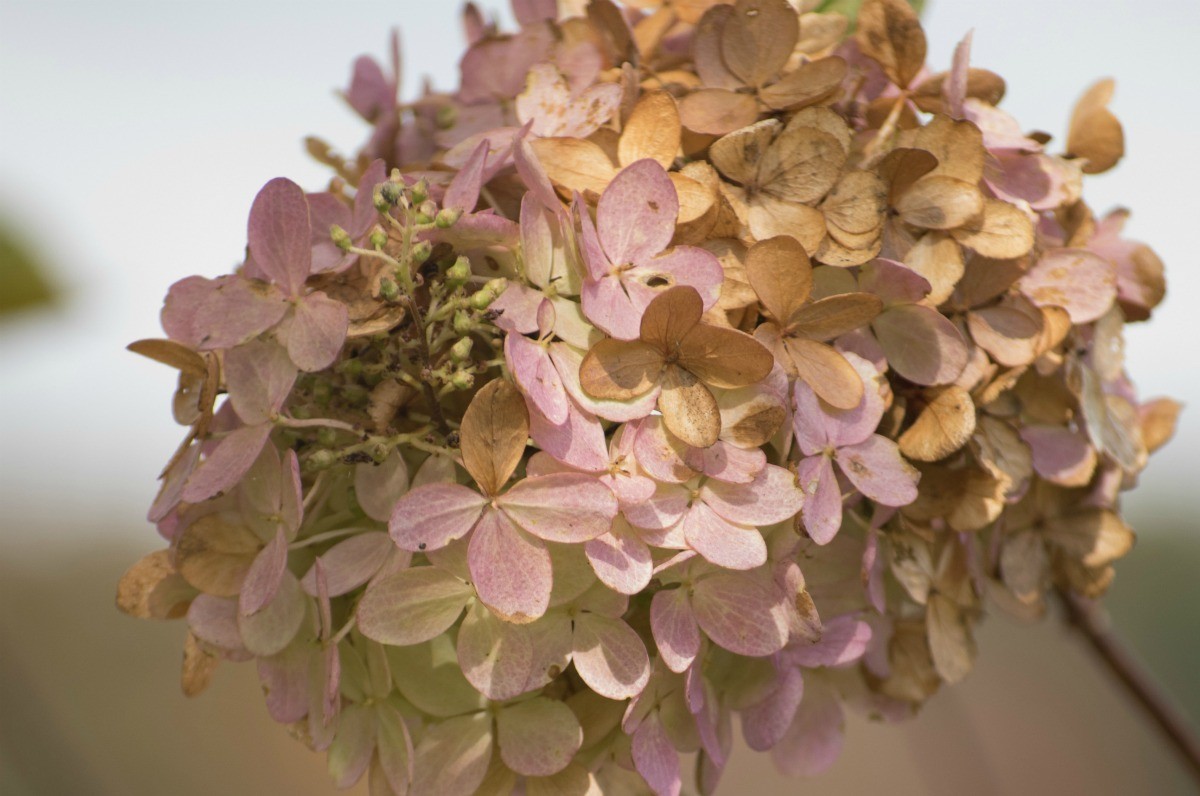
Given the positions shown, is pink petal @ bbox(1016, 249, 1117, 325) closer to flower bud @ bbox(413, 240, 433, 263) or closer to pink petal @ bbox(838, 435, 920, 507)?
pink petal @ bbox(838, 435, 920, 507)

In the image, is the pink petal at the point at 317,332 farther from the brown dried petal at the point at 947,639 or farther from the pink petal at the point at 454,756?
the brown dried petal at the point at 947,639

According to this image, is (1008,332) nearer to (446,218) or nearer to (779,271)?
(779,271)

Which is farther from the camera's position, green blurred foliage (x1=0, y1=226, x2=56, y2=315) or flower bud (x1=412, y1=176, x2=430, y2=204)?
green blurred foliage (x1=0, y1=226, x2=56, y2=315)

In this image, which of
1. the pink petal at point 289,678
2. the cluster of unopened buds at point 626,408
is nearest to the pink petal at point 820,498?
the cluster of unopened buds at point 626,408

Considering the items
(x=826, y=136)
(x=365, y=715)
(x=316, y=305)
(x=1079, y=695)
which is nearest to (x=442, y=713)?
(x=365, y=715)

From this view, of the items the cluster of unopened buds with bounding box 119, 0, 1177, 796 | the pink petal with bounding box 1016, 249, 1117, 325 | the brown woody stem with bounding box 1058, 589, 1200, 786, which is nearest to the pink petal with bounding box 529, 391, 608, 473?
the cluster of unopened buds with bounding box 119, 0, 1177, 796

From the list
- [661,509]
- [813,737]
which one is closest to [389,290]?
[661,509]
